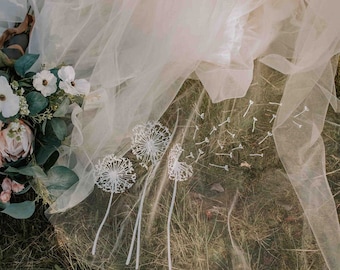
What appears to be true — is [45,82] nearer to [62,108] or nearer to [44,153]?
[62,108]

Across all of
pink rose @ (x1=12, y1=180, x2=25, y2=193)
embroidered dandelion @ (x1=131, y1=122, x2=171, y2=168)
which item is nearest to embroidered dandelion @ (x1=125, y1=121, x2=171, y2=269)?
embroidered dandelion @ (x1=131, y1=122, x2=171, y2=168)

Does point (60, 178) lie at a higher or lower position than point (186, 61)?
lower

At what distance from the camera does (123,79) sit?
1288mm

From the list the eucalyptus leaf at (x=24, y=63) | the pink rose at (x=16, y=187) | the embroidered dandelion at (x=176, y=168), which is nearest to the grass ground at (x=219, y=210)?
the embroidered dandelion at (x=176, y=168)

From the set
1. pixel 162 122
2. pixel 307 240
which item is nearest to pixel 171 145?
pixel 162 122

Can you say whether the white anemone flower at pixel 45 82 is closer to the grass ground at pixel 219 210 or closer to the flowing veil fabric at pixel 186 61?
the flowing veil fabric at pixel 186 61

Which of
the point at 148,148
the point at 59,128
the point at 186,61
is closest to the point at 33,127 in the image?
the point at 59,128

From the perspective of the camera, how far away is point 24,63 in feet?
4.04

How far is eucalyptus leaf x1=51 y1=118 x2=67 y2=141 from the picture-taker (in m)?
1.26

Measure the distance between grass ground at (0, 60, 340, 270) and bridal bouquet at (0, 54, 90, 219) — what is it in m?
0.11

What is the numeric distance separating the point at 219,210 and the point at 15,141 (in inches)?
20.2

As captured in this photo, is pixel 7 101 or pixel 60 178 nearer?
pixel 7 101

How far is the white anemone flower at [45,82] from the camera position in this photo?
123cm

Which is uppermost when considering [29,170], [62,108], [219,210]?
[62,108]
